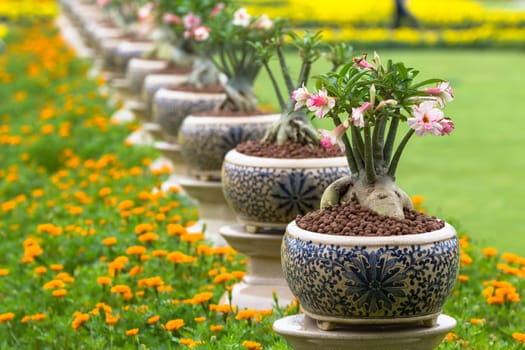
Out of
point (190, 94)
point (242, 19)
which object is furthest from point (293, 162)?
point (190, 94)

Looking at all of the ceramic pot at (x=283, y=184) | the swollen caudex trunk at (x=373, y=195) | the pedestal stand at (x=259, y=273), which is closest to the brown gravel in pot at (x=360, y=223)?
the swollen caudex trunk at (x=373, y=195)

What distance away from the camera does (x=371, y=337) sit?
3.35m

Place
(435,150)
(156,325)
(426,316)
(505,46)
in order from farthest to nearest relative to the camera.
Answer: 1. (505,46)
2. (435,150)
3. (156,325)
4. (426,316)

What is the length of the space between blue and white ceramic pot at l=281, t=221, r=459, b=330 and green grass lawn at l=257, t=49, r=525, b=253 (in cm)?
272

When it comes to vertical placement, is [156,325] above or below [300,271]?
below

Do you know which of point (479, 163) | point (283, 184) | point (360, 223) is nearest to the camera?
point (360, 223)

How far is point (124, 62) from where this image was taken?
1163 cm

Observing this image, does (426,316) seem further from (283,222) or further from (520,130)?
(520,130)

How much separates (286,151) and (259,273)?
0.51 m

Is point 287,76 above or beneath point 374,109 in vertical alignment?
beneath

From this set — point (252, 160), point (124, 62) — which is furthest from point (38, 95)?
point (252, 160)

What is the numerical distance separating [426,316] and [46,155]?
246 inches

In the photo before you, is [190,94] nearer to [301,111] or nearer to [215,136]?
[215,136]

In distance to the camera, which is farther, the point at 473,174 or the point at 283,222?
the point at 473,174
